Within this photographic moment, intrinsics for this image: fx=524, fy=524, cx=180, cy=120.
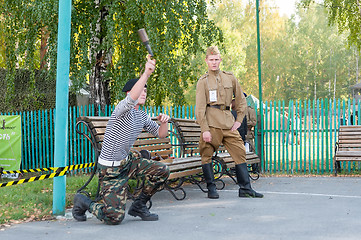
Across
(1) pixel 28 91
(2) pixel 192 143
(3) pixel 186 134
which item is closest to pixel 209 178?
(3) pixel 186 134

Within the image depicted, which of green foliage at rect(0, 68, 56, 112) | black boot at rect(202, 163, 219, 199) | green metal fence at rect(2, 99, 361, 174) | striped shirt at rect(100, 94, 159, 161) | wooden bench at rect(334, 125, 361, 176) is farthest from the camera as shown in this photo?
green foliage at rect(0, 68, 56, 112)

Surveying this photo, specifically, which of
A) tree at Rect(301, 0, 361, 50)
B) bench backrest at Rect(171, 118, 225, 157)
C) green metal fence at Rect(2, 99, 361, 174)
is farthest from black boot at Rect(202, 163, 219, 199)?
tree at Rect(301, 0, 361, 50)

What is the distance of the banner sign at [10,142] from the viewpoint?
480 inches

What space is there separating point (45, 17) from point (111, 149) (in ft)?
17.1

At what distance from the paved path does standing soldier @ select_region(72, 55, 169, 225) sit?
0.14m

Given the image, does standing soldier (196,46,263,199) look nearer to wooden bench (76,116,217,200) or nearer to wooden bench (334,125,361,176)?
wooden bench (76,116,217,200)

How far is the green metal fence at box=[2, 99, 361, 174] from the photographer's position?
39.7 ft

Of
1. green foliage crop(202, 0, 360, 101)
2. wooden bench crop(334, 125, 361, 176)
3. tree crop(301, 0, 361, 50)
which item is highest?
green foliage crop(202, 0, 360, 101)

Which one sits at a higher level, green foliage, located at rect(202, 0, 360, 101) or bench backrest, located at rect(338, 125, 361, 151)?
green foliage, located at rect(202, 0, 360, 101)

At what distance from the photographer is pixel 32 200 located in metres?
6.91

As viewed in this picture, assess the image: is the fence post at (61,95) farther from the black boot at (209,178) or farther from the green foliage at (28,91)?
the green foliage at (28,91)

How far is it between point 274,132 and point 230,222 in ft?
23.8

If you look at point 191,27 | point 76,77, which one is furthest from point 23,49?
point 191,27

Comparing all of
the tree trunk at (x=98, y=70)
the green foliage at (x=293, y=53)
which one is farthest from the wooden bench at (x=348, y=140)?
the green foliage at (x=293, y=53)
